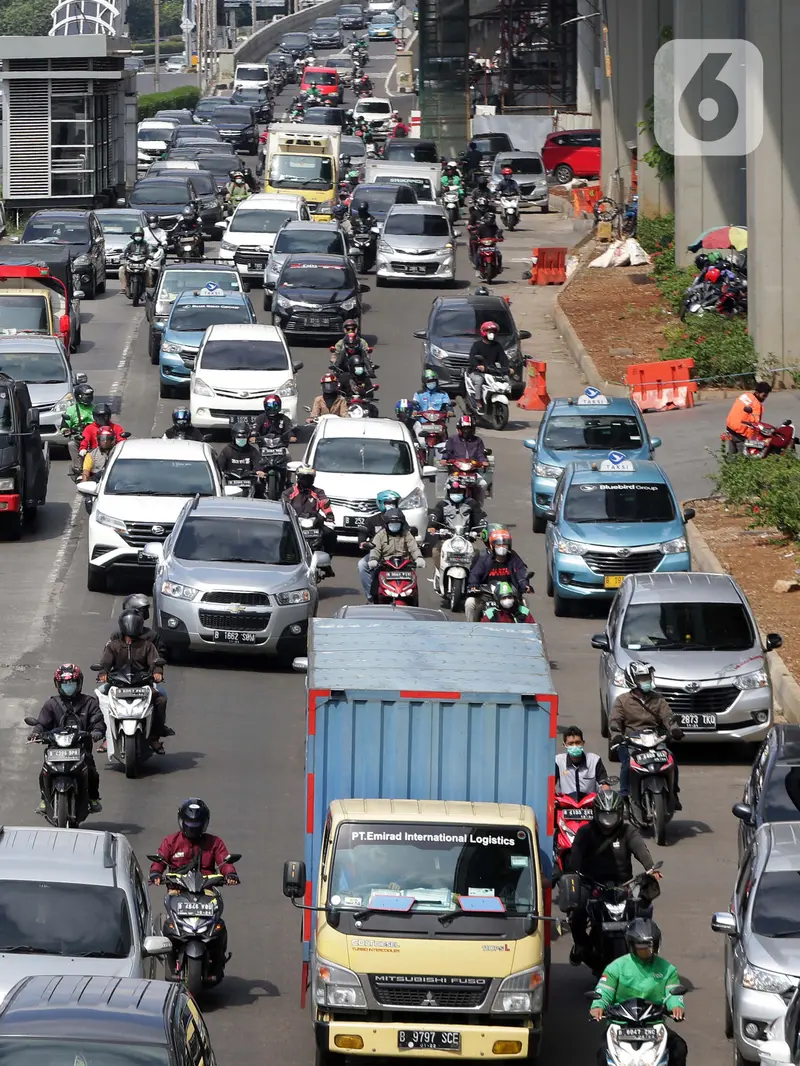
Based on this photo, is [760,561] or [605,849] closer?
[605,849]

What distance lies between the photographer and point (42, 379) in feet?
114

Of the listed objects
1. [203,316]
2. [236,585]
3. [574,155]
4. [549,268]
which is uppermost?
[574,155]

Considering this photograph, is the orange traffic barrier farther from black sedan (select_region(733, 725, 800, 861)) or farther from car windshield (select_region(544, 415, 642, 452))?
black sedan (select_region(733, 725, 800, 861))

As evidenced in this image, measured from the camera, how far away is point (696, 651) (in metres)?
20.7

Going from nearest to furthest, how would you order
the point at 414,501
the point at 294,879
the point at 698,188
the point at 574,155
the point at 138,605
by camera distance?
the point at 294,879 → the point at 138,605 → the point at 414,501 → the point at 698,188 → the point at 574,155

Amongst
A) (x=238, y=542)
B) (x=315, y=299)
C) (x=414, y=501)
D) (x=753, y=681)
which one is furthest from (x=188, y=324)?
(x=753, y=681)

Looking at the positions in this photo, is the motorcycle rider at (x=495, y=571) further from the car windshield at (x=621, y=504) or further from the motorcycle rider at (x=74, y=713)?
the motorcycle rider at (x=74, y=713)

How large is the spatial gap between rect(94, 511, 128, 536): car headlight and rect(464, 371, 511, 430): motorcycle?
11.8 m

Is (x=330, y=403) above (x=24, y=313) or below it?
below

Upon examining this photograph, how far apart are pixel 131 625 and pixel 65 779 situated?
9.01 feet

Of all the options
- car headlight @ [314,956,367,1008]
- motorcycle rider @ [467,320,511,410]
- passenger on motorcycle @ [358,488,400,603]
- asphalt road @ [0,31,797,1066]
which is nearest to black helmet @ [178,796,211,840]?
asphalt road @ [0,31,797,1066]

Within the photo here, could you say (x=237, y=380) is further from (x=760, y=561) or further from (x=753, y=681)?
(x=753, y=681)

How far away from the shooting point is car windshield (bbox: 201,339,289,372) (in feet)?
115

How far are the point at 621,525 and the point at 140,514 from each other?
5.73 meters
